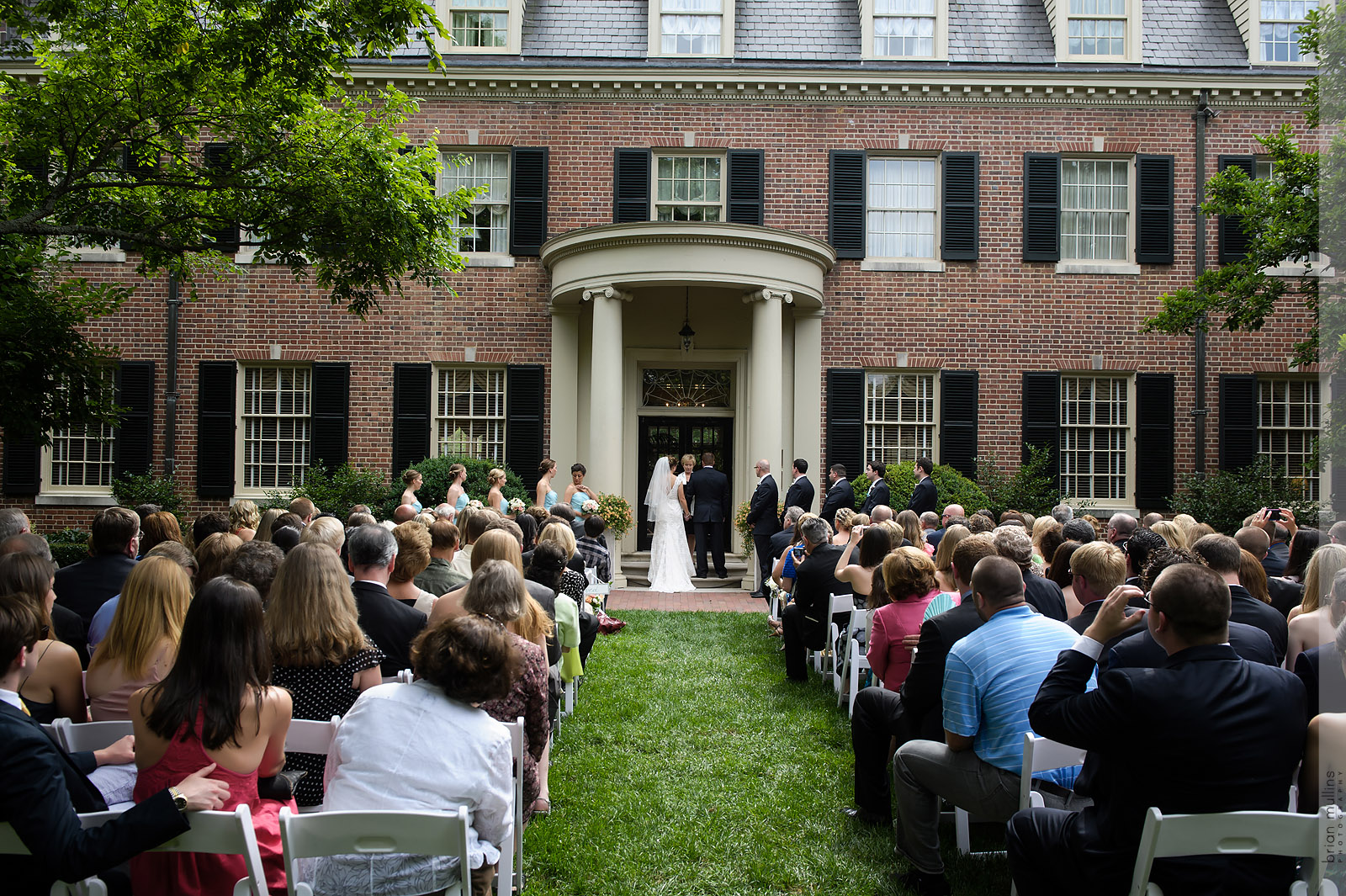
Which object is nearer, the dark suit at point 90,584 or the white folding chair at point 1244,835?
the white folding chair at point 1244,835

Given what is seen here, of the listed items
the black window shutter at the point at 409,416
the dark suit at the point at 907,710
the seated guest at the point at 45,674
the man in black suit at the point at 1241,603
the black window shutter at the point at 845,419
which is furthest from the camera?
the black window shutter at the point at 409,416

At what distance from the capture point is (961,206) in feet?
51.8

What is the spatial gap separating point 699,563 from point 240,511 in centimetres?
789

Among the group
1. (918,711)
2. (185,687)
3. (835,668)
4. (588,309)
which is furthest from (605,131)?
(185,687)

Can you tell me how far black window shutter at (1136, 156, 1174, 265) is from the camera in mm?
15734

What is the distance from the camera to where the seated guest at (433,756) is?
3031 millimetres

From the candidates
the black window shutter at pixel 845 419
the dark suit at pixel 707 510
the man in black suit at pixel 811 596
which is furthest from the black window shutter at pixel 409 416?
the man in black suit at pixel 811 596

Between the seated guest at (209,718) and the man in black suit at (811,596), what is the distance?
5.46 meters

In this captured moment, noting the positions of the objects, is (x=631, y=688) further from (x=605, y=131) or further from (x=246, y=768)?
(x=605, y=131)

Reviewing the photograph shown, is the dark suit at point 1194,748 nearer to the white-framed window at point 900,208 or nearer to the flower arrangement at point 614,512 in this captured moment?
the flower arrangement at point 614,512

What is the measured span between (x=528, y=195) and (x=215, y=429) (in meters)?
6.53

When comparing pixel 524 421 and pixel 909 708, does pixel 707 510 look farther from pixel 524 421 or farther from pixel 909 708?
pixel 909 708

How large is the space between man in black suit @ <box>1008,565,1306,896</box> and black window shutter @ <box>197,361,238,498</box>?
50.3ft

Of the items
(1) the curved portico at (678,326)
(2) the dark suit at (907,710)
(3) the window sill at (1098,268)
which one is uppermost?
(3) the window sill at (1098,268)
